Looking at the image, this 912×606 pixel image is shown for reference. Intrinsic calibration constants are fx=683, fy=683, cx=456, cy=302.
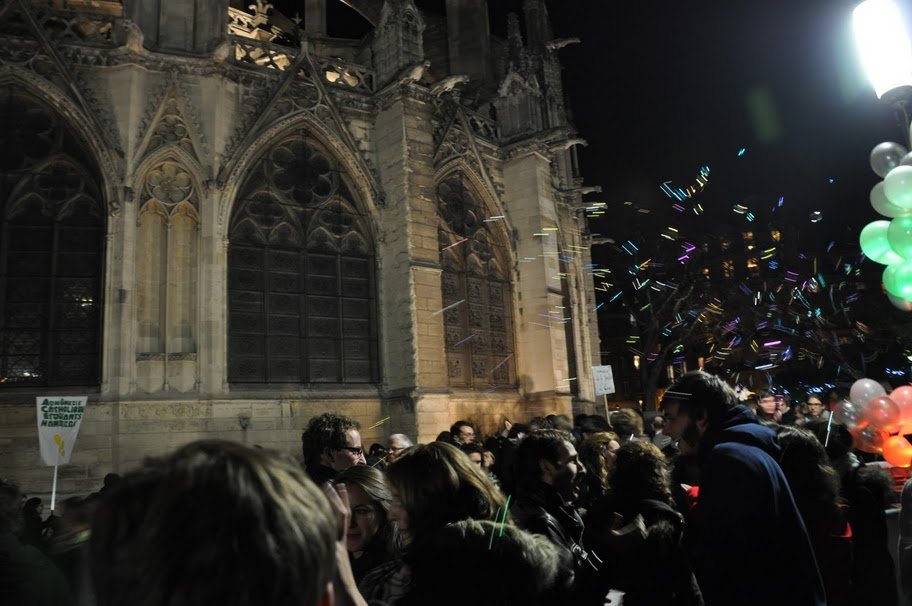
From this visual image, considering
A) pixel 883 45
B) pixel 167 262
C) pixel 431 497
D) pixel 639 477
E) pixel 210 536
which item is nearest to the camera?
pixel 210 536

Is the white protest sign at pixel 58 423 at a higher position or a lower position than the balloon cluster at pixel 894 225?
lower

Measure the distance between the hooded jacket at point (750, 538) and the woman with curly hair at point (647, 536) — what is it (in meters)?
0.44

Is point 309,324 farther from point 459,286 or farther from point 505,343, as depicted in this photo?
point 505,343

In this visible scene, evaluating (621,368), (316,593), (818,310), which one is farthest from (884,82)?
(621,368)

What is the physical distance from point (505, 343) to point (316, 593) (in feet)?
48.9

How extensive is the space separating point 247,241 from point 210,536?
1232 centimetres

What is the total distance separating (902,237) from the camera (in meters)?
6.64

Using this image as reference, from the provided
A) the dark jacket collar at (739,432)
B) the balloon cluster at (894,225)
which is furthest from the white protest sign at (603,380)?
the dark jacket collar at (739,432)

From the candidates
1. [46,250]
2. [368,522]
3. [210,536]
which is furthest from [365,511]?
[46,250]

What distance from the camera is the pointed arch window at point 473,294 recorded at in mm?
14961

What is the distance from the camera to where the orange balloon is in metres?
7.00

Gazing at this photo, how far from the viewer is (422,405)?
41.2ft

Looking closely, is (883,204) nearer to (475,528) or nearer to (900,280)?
(900,280)

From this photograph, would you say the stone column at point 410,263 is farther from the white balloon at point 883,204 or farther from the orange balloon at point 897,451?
the white balloon at point 883,204
